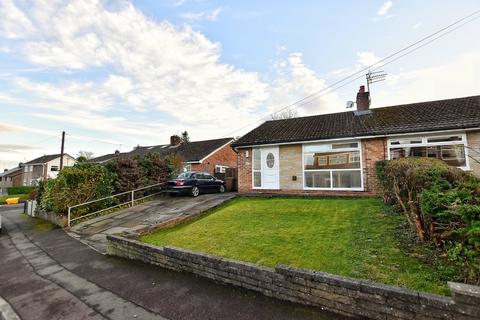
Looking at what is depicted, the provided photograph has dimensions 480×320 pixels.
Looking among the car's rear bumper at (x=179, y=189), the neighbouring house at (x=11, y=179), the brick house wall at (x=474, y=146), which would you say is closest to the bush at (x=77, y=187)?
the car's rear bumper at (x=179, y=189)

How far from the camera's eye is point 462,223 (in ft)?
10.1

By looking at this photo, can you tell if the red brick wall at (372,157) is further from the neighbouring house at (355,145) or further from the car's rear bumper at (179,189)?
→ the car's rear bumper at (179,189)

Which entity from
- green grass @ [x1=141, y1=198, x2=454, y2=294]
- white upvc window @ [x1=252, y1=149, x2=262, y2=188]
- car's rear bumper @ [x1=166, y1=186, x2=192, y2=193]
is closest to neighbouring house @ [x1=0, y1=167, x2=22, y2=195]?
car's rear bumper @ [x1=166, y1=186, x2=192, y2=193]

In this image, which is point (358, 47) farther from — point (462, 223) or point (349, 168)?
A: point (462, 223)

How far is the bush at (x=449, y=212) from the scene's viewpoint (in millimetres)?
2787

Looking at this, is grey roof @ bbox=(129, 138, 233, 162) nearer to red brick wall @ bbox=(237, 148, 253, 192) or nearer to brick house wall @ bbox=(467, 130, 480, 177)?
red brick wall @ bbox=(237, 148, 253, 192)

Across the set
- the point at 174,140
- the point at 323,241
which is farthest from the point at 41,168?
the point at 323,241

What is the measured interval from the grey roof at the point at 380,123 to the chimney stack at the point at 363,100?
46 centimetres

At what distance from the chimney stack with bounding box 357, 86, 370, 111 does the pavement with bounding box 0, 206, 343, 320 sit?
13.4 meters

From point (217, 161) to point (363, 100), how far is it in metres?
15.5

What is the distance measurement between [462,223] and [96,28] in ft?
36.4

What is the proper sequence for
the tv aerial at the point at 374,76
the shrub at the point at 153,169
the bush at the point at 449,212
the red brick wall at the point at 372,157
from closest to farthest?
the bush at the point at 449,212 < the red brick wall at the point at 372,157 < the shrub at the point at 153,169 < the tv aerial at the point at 374,76

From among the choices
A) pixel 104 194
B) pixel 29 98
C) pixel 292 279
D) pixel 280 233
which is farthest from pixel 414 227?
pixel 29 98

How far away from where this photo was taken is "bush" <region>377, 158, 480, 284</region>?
279 centimetres
